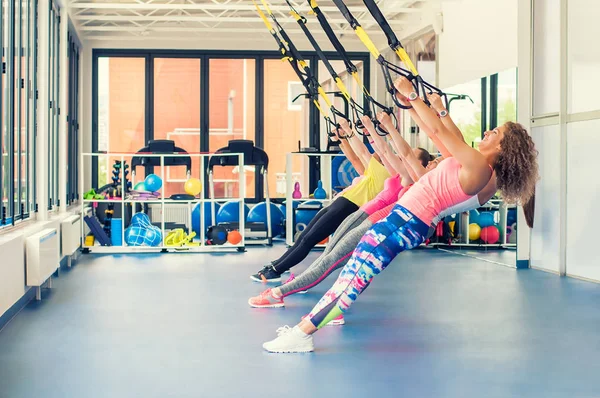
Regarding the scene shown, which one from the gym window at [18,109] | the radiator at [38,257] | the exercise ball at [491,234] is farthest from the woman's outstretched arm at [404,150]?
the exercise ball at [491,234]

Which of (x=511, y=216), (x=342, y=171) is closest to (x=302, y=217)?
(x=342, y=171)

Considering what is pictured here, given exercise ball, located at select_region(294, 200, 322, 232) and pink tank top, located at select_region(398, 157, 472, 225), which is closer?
pink tank top, located at select_region(398, 157, 472, 225)

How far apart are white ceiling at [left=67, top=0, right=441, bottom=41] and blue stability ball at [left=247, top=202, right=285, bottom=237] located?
9.47ft

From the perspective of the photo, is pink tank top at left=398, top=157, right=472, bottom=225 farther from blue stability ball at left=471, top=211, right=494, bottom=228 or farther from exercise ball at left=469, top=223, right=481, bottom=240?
exercise ball at left=469, top=223, right=481, bottom=240

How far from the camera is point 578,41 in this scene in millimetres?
7242

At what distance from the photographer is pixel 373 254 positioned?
3836 mm

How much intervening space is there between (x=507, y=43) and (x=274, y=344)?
5.62m

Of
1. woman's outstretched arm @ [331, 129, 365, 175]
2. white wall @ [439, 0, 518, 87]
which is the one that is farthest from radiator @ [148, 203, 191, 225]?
woman's outstretched arm @ [331, 129, 365, 175]

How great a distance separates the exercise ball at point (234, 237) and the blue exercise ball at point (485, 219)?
306 centimetres

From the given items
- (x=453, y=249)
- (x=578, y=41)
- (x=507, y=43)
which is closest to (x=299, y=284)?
(x=578, y=41)

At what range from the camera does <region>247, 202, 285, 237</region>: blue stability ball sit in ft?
38.7

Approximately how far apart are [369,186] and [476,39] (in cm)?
420

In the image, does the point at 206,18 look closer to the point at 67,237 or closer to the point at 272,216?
the point at 272,216

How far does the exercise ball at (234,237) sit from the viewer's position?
1012 centimetres
